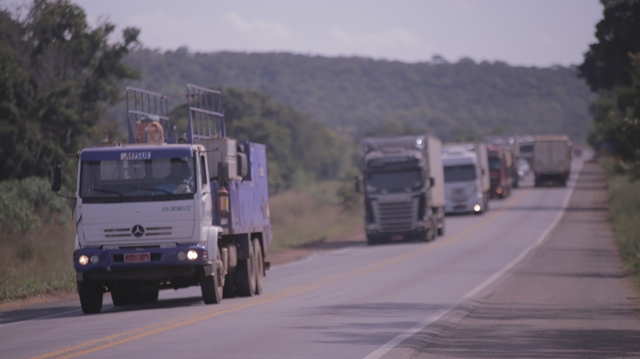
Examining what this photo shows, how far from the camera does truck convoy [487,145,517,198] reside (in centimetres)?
6500

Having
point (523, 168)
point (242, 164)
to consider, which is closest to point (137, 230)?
point (242, 164)

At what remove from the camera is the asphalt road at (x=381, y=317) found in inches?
496

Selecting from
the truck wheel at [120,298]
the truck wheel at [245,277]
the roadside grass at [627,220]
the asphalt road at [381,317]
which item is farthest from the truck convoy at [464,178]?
the truck wheel at [120,298]

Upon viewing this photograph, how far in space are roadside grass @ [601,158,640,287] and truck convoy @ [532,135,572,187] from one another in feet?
19.1

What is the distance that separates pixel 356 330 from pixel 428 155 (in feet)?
82.5

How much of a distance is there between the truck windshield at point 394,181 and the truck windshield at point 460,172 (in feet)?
52.1

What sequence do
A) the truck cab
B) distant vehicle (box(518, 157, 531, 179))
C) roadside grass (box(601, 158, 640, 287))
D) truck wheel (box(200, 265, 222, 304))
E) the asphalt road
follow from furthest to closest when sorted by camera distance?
distant vehicle (box(518, 157, 531, 179)) → the truck cab → roadside grass (box(601, 158, 640, 287)) → truck wheel (box(200, 265, 222, 304)) → the asphalt road

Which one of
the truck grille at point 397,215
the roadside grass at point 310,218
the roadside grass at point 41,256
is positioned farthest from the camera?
the roadside grass at point 310,218

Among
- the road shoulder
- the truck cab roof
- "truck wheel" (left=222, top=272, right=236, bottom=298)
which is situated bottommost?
the road shoulder

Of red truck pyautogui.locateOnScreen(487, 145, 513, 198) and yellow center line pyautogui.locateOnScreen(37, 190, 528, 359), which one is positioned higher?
red truck pyautogui.locateOnScreen(487, 145, 513, 198)

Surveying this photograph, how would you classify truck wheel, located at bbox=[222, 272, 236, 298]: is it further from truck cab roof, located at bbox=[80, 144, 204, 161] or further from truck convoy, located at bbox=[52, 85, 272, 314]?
truck cab roof, located at bbox=[80, 144, 204, 161]

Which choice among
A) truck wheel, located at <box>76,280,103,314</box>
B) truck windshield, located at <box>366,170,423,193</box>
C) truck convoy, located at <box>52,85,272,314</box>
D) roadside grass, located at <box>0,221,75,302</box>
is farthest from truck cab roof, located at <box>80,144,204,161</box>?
truck windshield, located at <box>366,170,423,193</box>

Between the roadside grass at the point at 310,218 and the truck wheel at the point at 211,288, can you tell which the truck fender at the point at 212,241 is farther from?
the roadside grass at the point at 310,218

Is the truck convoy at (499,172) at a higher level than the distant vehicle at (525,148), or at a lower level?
lower
